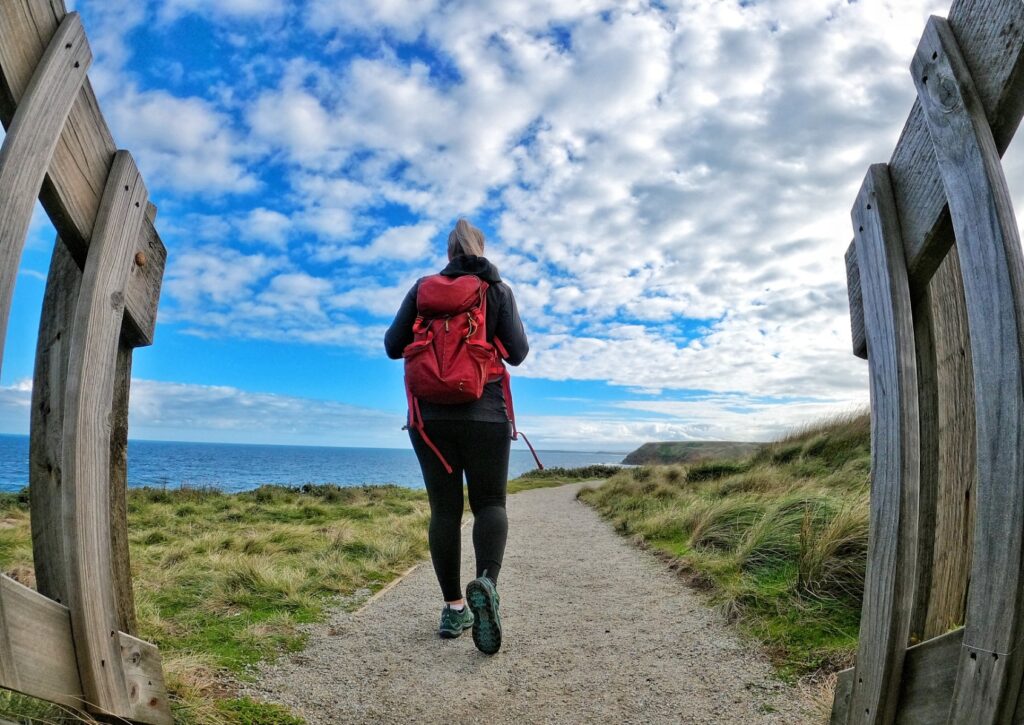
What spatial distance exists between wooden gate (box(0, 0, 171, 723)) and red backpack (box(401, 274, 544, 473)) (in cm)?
140

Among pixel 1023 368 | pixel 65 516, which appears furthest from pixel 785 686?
pixel 65 516

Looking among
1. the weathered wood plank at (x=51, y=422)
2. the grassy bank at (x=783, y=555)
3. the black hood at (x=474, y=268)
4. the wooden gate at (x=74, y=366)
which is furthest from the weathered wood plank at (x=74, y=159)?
the grassy bank at (x=783, y=555)

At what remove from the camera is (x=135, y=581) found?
15.3 ft

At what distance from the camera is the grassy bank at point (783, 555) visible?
11.0 feet

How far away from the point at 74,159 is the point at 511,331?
2169 mm

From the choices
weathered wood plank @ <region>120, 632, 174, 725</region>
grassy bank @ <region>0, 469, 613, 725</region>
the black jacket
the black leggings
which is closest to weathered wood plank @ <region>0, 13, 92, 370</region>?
weathered wood plank @ <region>120, 632, 174, 725</region>

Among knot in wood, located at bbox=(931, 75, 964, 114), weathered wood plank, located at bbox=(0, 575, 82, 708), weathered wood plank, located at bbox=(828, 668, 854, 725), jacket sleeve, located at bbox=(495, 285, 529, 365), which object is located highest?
knot in wood, located at bbox=(931, 75, 964, 114)

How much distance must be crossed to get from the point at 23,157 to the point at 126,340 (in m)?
0.81

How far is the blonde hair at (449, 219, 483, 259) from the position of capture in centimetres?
374

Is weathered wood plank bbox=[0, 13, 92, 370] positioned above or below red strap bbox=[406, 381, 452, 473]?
above

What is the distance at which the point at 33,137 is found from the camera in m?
1.59

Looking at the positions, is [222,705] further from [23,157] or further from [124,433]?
[23,157]

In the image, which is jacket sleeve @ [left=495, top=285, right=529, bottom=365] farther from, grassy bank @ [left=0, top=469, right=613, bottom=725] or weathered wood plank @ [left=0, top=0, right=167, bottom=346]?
grassy bank @ [left=0, top=469, right=613, bottom=725]

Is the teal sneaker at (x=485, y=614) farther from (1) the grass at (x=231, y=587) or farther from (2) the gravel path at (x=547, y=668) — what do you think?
(1) the grass at (x=231, y=587)
